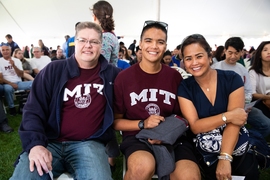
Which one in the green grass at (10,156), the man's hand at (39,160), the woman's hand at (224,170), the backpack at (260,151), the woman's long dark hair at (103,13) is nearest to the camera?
the man's hand at (39,160)

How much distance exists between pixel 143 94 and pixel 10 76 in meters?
4.33

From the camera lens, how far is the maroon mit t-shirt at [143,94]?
5.93ft

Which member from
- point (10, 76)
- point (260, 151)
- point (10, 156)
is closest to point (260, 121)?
point (260, 151)

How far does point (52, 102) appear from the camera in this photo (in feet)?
5.62

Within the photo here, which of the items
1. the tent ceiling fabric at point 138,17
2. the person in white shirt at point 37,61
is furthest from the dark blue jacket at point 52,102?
the tent ceiling fabric at point 138,17

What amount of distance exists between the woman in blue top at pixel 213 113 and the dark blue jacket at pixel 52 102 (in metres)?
0.62

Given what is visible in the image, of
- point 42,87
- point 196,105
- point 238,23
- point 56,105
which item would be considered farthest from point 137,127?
point 238,23

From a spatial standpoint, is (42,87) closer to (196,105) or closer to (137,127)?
(137,127)

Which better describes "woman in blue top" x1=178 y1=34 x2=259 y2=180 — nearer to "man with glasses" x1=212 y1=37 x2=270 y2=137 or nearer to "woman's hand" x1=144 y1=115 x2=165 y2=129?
"woman's hand" x1=144 y1=115 x2=165 y2=129

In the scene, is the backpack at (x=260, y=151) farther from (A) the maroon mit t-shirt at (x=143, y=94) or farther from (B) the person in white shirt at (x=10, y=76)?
(B) the person in white shirt at (x=10, y=76)

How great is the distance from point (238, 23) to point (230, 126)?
1914 centimetres

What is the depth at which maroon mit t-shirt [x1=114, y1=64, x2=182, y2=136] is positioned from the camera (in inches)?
71.2

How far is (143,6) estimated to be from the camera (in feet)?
51.4

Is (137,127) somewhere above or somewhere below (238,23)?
below
